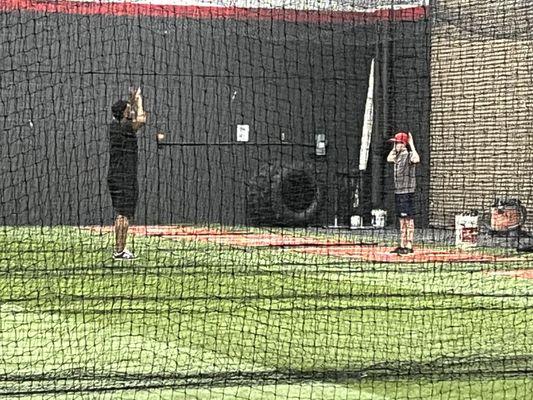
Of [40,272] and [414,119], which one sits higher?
[414,119]

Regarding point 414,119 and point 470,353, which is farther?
point 414,119

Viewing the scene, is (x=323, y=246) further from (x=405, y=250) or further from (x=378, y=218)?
(x=405, y=250)

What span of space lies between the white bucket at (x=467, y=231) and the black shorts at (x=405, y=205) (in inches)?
39.1

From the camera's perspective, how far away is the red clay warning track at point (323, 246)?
12.0 metres

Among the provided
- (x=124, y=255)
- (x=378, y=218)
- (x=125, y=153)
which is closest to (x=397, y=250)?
(x=378, y=218)

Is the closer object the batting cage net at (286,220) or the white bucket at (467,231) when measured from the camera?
the batting cage net at (286,220)

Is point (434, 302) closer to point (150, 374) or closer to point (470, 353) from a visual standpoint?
point (470, 353)

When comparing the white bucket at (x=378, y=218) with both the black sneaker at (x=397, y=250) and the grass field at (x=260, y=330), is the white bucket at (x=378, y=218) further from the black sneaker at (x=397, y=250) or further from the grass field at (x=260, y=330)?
the grass field at (x=260, y=330)

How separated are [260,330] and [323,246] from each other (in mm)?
6313

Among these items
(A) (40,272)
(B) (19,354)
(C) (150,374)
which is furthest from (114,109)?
(C) (150,374)

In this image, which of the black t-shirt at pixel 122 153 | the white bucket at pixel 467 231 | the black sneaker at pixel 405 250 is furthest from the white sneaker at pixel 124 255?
the white bucket at pixel 467 231

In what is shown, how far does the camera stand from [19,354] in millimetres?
6672

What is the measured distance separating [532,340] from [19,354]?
286 cm

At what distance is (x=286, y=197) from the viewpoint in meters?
15.9
